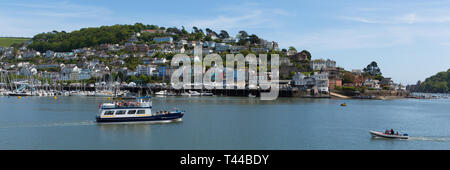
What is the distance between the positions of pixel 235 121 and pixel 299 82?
67.9 meters

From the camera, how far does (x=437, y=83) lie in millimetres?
176250

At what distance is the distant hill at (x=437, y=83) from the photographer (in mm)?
171750

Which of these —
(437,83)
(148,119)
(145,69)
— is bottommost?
(148,119)

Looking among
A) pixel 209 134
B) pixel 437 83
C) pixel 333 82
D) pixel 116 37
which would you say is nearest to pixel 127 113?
pixel 209 134

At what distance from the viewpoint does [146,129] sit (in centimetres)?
3180

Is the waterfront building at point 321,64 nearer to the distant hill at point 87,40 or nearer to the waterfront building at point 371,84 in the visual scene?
the waterfront building at point 371,84

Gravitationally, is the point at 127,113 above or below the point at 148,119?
above

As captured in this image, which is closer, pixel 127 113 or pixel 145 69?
pixel 127 113

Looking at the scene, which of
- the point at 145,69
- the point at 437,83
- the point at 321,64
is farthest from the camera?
the point at 437,83

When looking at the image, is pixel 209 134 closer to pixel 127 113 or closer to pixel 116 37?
pixel 127 113

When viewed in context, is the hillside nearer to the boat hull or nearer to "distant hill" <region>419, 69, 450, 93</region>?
"distant hill" <region>419, 69, 450, 93</region>

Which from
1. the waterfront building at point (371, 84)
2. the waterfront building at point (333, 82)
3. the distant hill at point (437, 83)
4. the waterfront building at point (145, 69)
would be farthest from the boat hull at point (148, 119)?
the distant hill at point (437, 83)
